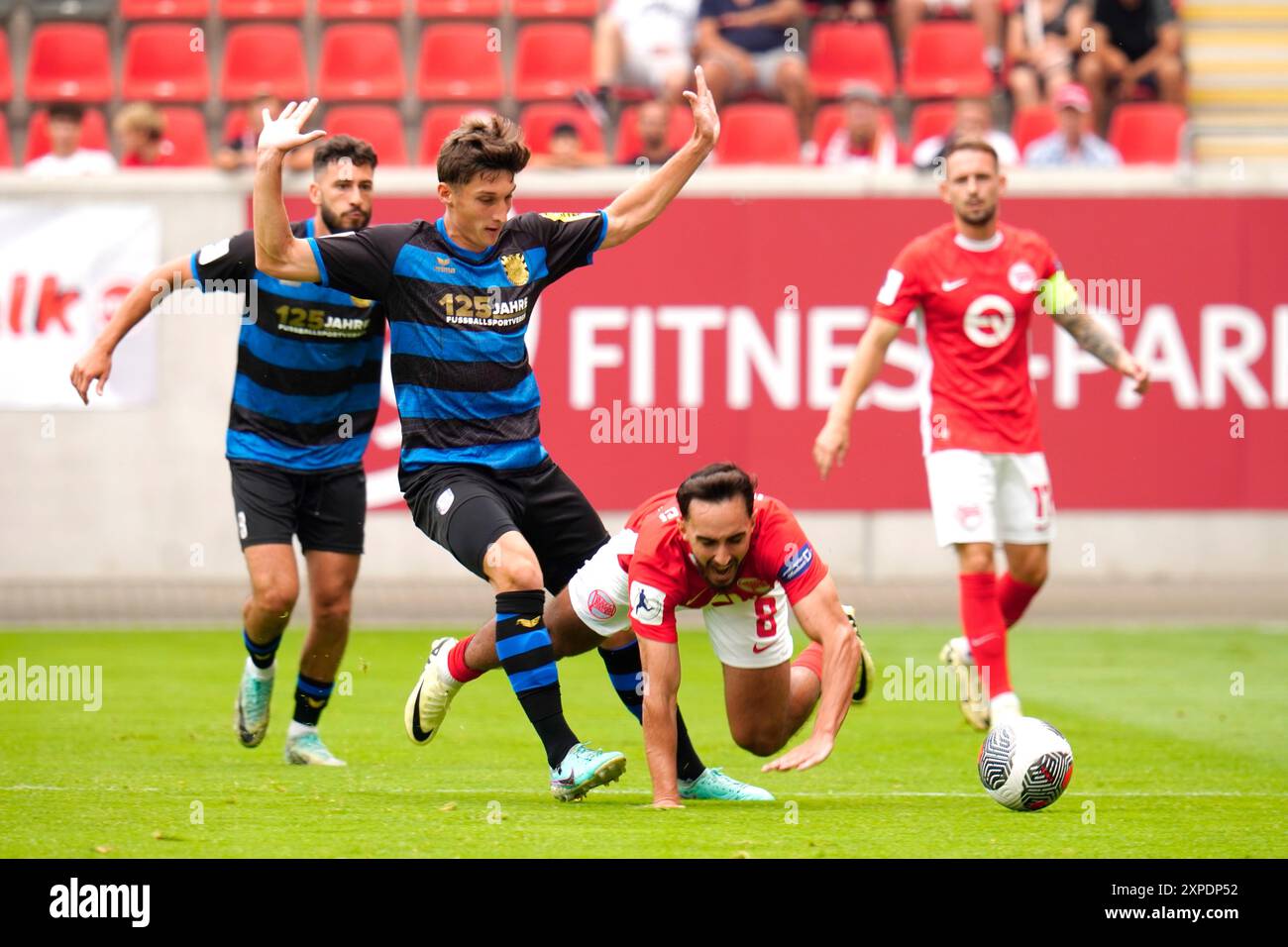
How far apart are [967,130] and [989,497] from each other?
258 inches

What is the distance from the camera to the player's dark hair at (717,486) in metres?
6.62

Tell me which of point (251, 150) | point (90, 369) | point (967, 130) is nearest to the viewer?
point (90, 369)

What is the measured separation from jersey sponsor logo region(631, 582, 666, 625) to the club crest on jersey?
4.11ft

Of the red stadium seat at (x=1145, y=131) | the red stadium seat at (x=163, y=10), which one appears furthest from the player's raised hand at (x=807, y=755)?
the red stadium seat at (x=163, y=10)

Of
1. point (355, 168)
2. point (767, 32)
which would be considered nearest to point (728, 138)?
point (767, 32)

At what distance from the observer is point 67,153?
1547 cm

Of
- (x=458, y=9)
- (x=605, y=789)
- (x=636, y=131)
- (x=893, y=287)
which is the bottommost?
(x=605, y=789)

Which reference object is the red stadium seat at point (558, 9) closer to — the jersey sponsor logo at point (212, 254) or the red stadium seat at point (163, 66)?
the red stadium seat at point (163, 66)

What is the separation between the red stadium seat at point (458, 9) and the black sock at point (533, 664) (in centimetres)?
1200

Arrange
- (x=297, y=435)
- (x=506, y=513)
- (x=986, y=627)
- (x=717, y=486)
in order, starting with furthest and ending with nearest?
1. (x=986, y=627)
2. (x=297, y=435)
3. (x=506, y=513)
4. (x=717, y=486)

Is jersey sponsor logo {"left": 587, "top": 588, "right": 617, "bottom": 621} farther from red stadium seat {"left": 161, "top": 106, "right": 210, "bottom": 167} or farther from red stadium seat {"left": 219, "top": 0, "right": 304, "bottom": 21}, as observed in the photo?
red stadium seat {"left": 219, "top": 0, "right": 304, "bottom": 21}

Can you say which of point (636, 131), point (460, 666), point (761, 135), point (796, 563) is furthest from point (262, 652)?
point (761, 135)

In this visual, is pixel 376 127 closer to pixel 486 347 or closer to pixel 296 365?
pixel 296 365

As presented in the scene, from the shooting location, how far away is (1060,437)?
598 inches
